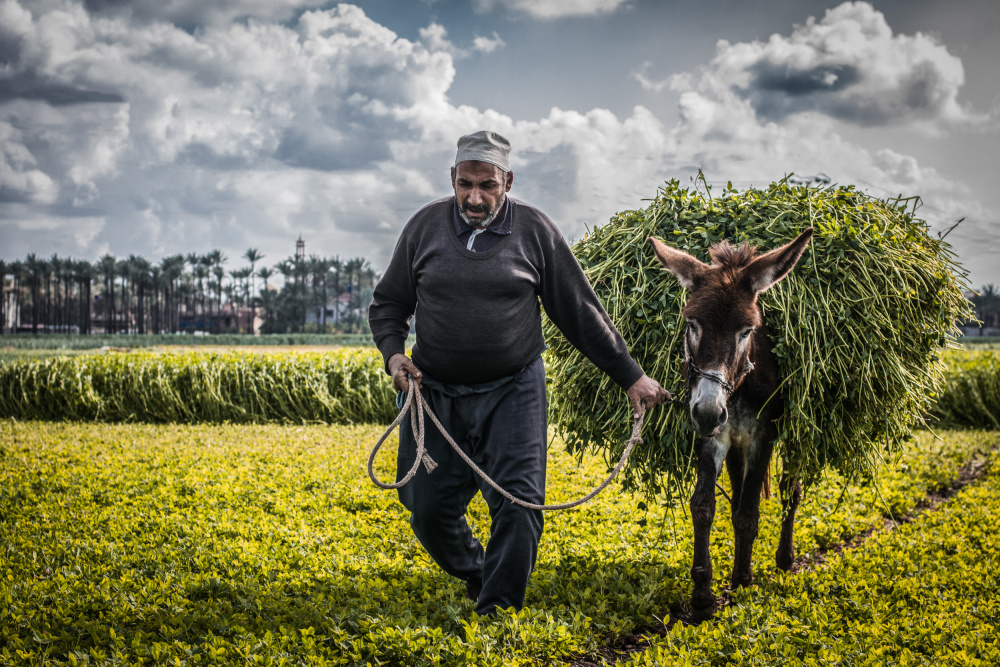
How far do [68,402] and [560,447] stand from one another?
398 inches

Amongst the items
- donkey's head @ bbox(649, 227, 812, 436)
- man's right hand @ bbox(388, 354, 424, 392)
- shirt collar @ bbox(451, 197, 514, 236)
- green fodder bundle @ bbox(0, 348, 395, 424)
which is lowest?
green fodder bundle @ bbox(0, 348, 395, 424)

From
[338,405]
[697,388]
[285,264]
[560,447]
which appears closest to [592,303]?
[697,388]

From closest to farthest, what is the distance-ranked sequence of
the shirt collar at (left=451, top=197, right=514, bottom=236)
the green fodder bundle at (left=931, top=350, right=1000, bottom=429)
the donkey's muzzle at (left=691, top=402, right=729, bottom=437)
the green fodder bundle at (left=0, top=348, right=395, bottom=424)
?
the donkey's muzzle at (left=691, top=402, right=729, bottom=437) → the shirt collar at (left=451, top=197, right=514, bottom=236) → the green fodder bundle at (left=931, top=350, right=1000, bottom=429) → the green fodder bundle at (left=0, top=348, right=395, bottom=424)

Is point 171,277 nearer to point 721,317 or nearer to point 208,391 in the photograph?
point 208,391

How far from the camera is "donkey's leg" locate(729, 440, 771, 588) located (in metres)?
4.10

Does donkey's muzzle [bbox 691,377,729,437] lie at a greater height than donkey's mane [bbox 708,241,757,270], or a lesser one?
lesser

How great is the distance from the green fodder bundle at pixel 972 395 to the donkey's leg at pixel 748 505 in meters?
10.3

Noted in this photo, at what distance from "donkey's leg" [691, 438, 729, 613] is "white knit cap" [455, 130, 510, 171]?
2004mm

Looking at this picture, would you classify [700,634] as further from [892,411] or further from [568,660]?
[892,411]

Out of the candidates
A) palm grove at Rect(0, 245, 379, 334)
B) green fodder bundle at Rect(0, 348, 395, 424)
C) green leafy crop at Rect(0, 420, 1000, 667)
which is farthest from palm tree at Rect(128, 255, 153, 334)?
green leafy crop at Rect(0, 420, 1000, 667)

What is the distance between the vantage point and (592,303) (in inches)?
148

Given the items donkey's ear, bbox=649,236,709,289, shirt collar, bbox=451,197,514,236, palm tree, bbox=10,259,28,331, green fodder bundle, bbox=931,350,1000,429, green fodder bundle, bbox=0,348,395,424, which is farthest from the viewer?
palm tree, bbox=10,259,28,331

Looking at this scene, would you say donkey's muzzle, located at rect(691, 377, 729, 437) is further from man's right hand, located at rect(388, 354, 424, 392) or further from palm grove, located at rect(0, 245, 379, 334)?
palm grove, located at rect(0, 245, 379, 334)

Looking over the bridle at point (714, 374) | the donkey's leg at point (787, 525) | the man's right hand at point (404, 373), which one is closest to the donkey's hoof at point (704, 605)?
the donkey's leg at point (787, 525)
